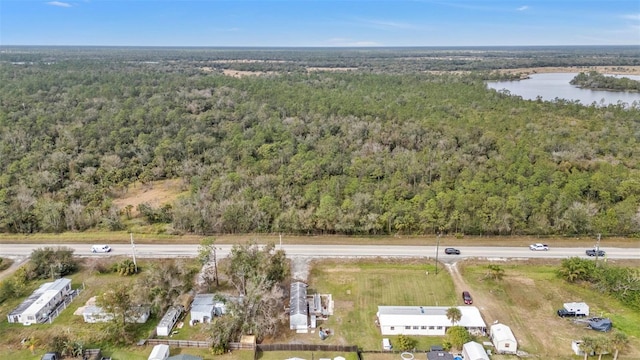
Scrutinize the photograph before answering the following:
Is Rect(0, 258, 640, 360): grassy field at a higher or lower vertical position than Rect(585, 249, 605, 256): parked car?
lower

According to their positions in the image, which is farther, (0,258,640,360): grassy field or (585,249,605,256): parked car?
(585,249,605,256): parked car

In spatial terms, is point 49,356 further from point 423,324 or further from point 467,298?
point 467,298

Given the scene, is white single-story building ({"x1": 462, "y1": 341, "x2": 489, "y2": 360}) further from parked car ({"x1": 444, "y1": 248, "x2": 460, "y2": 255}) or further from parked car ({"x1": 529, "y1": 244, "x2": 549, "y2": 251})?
parked car ({"x1": 529, "y1": 244, "x2": 549, "y2": 251})

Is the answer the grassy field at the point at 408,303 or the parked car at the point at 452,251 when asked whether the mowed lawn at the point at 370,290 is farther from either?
the parked car at the point at 452,251

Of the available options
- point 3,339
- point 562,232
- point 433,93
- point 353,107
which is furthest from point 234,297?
point 433,93

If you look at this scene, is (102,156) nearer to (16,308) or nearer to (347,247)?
(16,308)

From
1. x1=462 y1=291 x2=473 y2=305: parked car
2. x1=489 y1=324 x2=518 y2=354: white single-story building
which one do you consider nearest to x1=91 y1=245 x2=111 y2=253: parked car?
x1=462 y1=291 x2=473 y2=305: parked car
